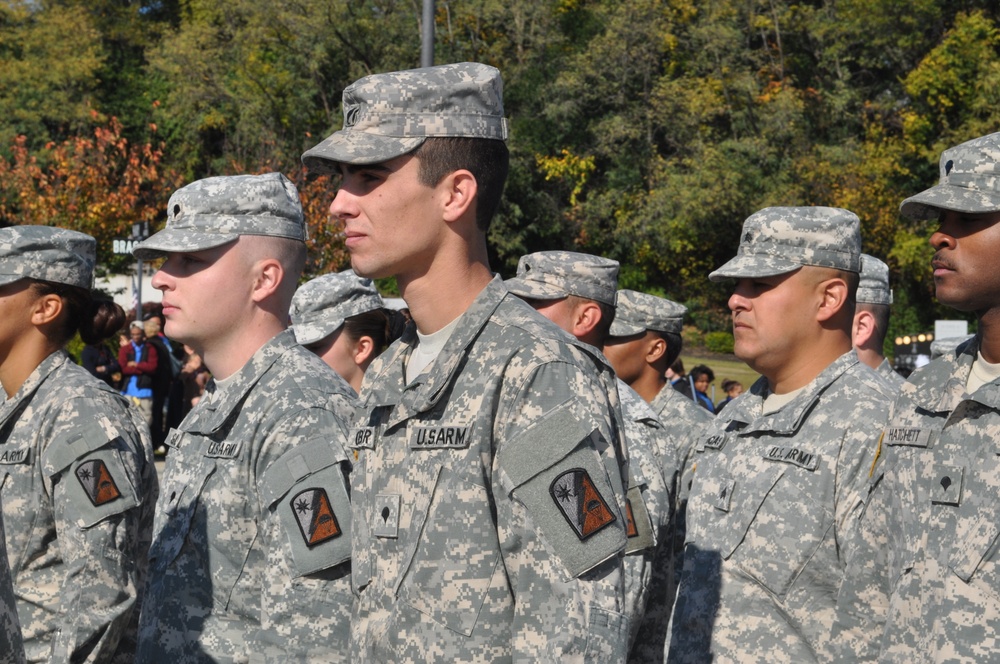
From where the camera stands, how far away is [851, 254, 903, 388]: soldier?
690 centimetres

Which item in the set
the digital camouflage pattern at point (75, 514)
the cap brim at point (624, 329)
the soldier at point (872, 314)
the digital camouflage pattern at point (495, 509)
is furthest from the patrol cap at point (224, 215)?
the soldier at point (872, 314)

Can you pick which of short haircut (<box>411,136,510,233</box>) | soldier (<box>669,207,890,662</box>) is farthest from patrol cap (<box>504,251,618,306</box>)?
short haircut (<box>411,136,510,233</box>)

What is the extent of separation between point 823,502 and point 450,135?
1938mm

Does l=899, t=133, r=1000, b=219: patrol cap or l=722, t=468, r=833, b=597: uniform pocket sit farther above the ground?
l=899, t=133, r=1000, b=219: patrol cap

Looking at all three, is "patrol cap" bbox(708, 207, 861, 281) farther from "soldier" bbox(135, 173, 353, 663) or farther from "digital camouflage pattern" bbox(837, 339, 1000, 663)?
"soldier" bbox(135, 173, 353, 663)

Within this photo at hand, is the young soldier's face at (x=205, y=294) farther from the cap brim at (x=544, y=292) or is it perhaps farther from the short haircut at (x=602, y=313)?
the short haircut at (x=602, y=313)

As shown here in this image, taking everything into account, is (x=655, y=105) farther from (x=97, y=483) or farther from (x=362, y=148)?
(x=362, y=148)

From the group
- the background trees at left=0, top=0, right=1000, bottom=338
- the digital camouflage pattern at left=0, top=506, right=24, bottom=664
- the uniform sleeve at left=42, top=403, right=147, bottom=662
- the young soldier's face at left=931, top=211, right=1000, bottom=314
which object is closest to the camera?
the digital camouflage pattern at left=0, top=506, right=24, bottom=664

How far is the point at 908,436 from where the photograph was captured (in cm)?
386

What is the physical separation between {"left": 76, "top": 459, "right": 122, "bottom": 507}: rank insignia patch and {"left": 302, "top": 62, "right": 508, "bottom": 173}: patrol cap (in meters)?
1.54

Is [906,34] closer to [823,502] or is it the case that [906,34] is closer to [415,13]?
[415,13]

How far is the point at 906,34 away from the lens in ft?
129

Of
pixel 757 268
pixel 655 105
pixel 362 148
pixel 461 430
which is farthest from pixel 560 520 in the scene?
pixel 655 105

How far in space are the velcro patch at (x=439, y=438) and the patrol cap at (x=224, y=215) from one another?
4.85 feet
